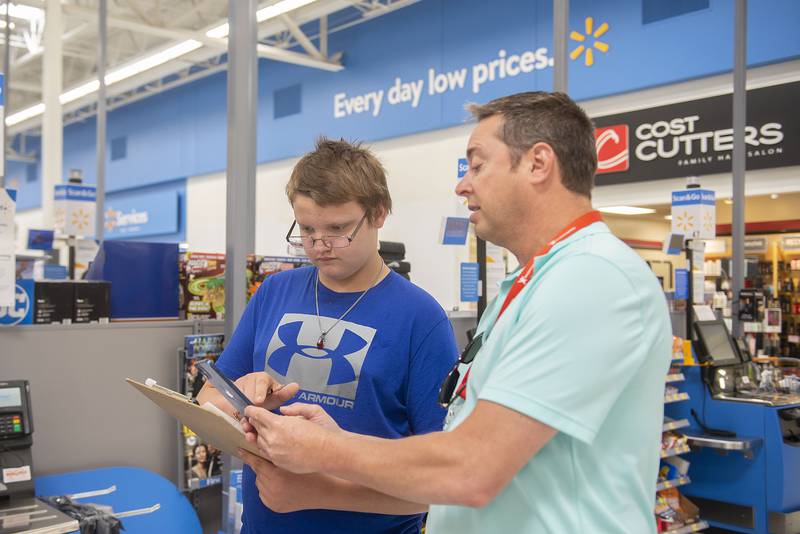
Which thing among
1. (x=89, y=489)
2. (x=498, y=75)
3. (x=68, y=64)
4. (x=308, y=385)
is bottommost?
(x=89, y=489)

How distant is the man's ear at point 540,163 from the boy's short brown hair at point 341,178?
65 cm

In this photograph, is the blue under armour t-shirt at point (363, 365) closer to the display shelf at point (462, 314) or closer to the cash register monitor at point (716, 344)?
the display shelf at point (462, 314)

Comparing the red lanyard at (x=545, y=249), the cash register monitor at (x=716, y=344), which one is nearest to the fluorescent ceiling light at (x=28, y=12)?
the cash register monitor at (x=716, y=344)

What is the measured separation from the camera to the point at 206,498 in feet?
12.0

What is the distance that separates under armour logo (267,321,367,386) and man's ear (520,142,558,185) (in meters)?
0.69

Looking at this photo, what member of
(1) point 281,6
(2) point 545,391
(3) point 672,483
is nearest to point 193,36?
→ (1) point 281,6

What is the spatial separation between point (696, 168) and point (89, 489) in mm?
8084

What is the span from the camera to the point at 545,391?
107cm

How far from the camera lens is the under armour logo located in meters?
1.80

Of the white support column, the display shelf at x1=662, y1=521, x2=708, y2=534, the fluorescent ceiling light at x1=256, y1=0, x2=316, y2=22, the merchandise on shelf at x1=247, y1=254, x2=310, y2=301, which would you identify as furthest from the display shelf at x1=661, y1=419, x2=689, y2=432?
the white support column

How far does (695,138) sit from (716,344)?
436 centimetres

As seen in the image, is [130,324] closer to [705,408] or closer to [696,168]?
[705,408]

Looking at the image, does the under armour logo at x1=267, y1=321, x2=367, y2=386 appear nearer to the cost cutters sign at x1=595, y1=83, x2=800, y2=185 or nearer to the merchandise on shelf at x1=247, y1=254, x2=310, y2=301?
the merchandise on shelf at x1=247, y1=254, x2=310, y2=301

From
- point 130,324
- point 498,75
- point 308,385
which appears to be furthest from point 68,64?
point 308,385
